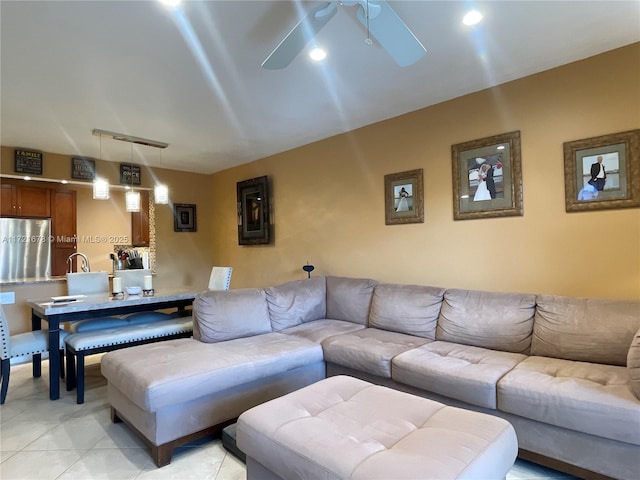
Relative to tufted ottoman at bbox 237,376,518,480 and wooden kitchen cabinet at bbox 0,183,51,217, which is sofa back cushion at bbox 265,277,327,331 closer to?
tufted ottoman at bbox 237,376,518,480

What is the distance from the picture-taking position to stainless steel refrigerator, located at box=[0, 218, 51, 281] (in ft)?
16.5

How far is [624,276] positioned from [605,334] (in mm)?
523

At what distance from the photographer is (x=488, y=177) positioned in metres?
2.96

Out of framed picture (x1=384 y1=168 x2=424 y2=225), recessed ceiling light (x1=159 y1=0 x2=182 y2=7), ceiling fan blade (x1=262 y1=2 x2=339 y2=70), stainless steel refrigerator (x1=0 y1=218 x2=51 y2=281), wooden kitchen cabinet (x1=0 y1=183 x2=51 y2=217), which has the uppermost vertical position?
recessed ceiling light (x1=159 y1=0 x2=182 y2=7)

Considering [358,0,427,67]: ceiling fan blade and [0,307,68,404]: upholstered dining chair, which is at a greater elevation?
[358,0,427,67]: ceiling fan blade

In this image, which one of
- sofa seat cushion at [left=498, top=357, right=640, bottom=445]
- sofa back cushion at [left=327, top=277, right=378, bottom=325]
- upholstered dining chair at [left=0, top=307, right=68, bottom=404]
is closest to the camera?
sofa seat cushion at [left=498, top=357, right=640, bottom=445]

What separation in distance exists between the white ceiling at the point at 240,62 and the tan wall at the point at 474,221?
209 millimetres

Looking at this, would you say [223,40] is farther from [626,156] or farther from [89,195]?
[89,195]

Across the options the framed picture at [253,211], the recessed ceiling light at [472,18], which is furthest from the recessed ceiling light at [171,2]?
the framed picture at [253,211]

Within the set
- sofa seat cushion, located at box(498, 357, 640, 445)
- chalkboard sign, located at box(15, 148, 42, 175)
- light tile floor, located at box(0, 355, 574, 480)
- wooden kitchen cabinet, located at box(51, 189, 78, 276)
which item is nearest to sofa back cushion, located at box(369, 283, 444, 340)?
sofa seat cushion, located at box(498, 357, 640, 445)

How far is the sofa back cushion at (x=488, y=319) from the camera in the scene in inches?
97.2

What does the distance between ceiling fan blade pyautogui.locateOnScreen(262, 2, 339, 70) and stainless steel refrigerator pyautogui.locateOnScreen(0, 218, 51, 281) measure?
5151 mm

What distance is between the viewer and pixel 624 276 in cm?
238

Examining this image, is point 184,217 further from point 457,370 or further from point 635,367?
point 635,367
